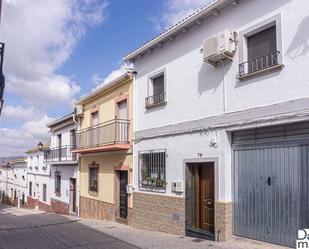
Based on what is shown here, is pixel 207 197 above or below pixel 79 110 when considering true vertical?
below

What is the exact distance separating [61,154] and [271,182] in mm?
18082

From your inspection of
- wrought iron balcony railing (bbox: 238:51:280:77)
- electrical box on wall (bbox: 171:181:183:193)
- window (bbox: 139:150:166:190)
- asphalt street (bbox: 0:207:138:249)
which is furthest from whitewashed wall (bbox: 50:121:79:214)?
wrought iron balcony railing (bbox: 238:51:280:77)

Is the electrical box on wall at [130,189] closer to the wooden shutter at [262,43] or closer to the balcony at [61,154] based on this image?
the wooden shutter at [262,43]

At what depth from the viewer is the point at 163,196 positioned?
1298 centimetres

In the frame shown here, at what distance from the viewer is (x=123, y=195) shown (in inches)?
655

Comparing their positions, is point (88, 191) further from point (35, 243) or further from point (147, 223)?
point (35, 243)

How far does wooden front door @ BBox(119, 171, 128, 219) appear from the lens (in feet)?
53.5

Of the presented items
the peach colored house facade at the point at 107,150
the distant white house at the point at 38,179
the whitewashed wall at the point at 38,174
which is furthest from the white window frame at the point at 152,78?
the whitewashed wall at the point at 38,174

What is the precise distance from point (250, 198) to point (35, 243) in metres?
6.20

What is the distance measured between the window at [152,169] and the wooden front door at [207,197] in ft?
5.74

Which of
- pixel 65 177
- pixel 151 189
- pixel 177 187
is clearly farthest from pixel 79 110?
pixel 177 187

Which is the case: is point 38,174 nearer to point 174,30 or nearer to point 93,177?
point 93,177

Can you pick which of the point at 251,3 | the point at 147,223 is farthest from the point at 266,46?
the point at 147,223

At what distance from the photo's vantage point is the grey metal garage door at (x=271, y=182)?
8492 mm
